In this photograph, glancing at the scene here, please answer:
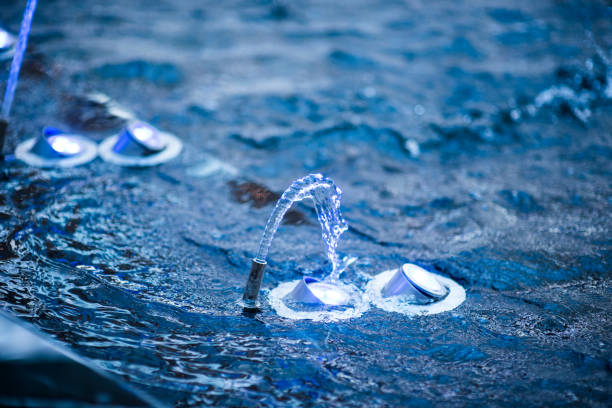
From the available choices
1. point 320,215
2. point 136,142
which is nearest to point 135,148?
point 136,142

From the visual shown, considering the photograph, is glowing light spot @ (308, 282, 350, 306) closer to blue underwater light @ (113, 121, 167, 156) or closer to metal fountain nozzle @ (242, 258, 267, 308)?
metal fountain nozzle @ (242, 258, 267, 308)

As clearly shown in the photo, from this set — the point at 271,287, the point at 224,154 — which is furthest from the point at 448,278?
the point at 224,154

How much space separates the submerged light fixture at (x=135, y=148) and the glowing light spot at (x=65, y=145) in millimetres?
194

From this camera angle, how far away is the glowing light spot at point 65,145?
4098mm

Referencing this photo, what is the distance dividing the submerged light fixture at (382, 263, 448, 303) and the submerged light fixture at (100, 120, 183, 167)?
2.30 meters

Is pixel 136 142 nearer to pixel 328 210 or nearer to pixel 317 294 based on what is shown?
pixel 328 210

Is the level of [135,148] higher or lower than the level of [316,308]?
higher

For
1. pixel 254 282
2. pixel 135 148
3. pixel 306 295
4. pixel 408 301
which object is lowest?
pixel 408 301

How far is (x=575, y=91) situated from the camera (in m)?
6.26

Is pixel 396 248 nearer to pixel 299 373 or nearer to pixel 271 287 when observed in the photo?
pixel 271 287

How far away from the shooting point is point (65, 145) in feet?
13.7

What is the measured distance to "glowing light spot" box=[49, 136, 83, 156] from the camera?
13.4ft

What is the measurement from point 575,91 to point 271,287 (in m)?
4.97

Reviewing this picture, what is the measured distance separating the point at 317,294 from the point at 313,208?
1.25 meters
